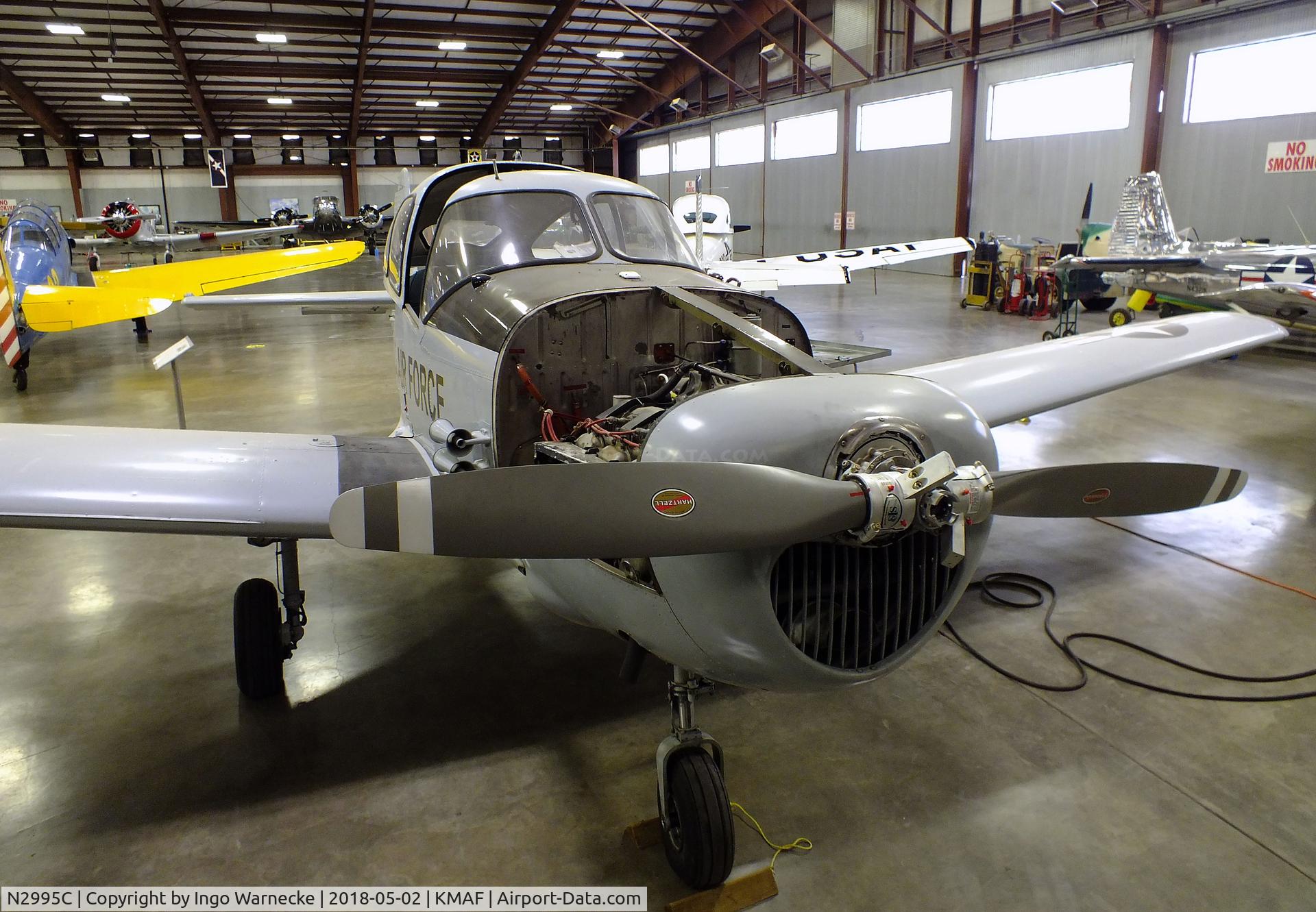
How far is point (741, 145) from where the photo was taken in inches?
1190

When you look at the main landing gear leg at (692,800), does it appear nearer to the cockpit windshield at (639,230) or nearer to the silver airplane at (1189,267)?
the cockpit windshield at (639,230)

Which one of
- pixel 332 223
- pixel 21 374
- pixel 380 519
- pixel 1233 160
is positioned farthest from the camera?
pixel 332 223

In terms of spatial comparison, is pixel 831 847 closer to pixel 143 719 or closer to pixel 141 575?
pixel 143 719

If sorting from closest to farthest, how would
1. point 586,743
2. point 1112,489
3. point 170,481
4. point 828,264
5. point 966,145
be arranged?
point 1112,489, point 170,481, point 586,743, point 828,264, point 966,145

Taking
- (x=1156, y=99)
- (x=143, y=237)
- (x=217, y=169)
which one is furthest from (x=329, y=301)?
(x=217, y=169)

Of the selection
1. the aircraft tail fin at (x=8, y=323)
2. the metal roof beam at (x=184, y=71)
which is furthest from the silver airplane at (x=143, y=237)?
the aircraft tail fin at (x=8, y=323)

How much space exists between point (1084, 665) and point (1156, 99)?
16.2 metres

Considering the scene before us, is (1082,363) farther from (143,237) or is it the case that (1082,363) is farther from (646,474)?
(143,237)

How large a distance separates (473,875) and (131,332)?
1527cm

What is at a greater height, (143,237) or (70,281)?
(143,237)

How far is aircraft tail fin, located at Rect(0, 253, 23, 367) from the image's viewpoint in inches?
365

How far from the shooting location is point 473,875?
8.37 feet

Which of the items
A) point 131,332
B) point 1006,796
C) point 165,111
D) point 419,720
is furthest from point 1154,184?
point 165,111

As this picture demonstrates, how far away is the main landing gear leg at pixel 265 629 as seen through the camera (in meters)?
3.48
